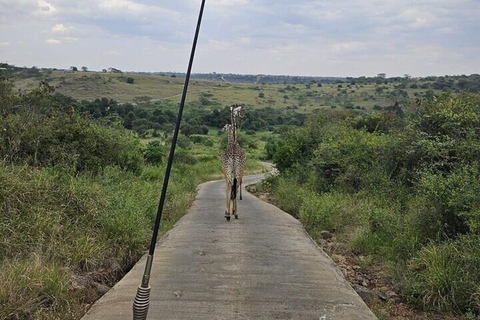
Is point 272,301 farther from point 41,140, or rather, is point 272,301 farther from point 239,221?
point 41,140

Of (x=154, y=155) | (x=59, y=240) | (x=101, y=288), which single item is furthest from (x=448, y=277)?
(x=154, y=155)

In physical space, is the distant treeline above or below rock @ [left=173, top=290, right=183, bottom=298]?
below

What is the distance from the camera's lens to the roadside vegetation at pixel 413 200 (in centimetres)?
716

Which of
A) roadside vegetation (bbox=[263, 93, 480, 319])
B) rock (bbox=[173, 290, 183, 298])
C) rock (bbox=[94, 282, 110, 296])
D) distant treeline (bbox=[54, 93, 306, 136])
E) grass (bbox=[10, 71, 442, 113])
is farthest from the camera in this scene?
grass (bbox=[10, 71, 442, 113])

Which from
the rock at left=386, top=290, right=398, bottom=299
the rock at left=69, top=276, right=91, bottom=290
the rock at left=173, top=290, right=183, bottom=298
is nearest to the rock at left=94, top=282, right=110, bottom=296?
the rock at left=69, top=276, right=91, bottom=290

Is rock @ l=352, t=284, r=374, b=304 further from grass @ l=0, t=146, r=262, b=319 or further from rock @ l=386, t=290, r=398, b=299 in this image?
grass @ l=0, t=146, r=262, b=319

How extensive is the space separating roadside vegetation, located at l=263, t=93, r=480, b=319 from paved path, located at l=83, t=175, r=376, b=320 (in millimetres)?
1033

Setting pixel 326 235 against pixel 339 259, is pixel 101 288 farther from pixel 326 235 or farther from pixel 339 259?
pixel 326 235

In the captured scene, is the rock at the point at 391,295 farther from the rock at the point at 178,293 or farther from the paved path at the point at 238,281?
the rock at the point at 178,293

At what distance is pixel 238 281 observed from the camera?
7.22 metres

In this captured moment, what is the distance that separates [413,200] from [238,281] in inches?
241

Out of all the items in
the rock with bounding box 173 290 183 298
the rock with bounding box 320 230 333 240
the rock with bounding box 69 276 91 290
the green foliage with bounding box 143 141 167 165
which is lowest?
the green foliage with bounding box 143 141 167 165

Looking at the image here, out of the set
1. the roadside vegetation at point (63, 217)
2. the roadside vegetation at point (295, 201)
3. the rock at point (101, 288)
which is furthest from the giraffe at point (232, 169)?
the rock at point (101, 288)

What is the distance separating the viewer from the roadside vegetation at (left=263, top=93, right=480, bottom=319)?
716 cm
